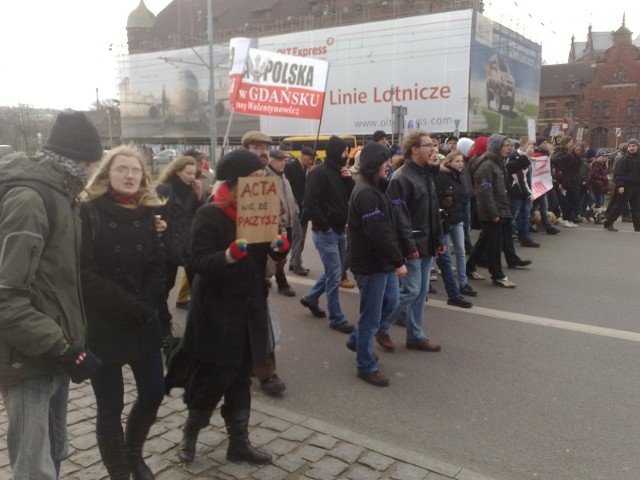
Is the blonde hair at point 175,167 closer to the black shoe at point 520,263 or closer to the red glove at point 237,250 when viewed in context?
the red glove at point 237,250

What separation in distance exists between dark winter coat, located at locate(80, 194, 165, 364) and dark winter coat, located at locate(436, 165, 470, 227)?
4.33 metres

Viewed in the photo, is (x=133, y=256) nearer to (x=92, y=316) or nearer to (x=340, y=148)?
(x=92, y=316)

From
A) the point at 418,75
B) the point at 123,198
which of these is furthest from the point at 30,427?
the point at 418,75

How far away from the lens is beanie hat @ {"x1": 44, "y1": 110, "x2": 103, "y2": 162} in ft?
7.72

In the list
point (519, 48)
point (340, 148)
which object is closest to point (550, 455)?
point (340, 148)

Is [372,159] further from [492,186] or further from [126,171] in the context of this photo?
[492,186]

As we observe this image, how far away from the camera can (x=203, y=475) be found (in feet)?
10.2

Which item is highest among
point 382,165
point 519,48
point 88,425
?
point 519,48

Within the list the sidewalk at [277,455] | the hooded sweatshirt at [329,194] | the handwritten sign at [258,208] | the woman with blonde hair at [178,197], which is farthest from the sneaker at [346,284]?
the handwritten sign at [258,208]

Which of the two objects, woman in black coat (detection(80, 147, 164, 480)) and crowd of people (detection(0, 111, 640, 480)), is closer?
crowd of people (detection(0, 111, 640, 480))

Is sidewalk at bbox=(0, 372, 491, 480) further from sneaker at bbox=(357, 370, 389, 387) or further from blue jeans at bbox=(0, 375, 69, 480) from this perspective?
blue jeans at bbox=(0, 375, 69, 480)

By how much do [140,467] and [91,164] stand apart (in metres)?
1.61

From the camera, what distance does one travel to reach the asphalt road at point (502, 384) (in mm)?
3396

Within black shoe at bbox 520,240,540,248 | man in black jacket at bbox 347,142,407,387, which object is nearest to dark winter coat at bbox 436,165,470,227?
man in black jacket at bbox 347,142,407,387
